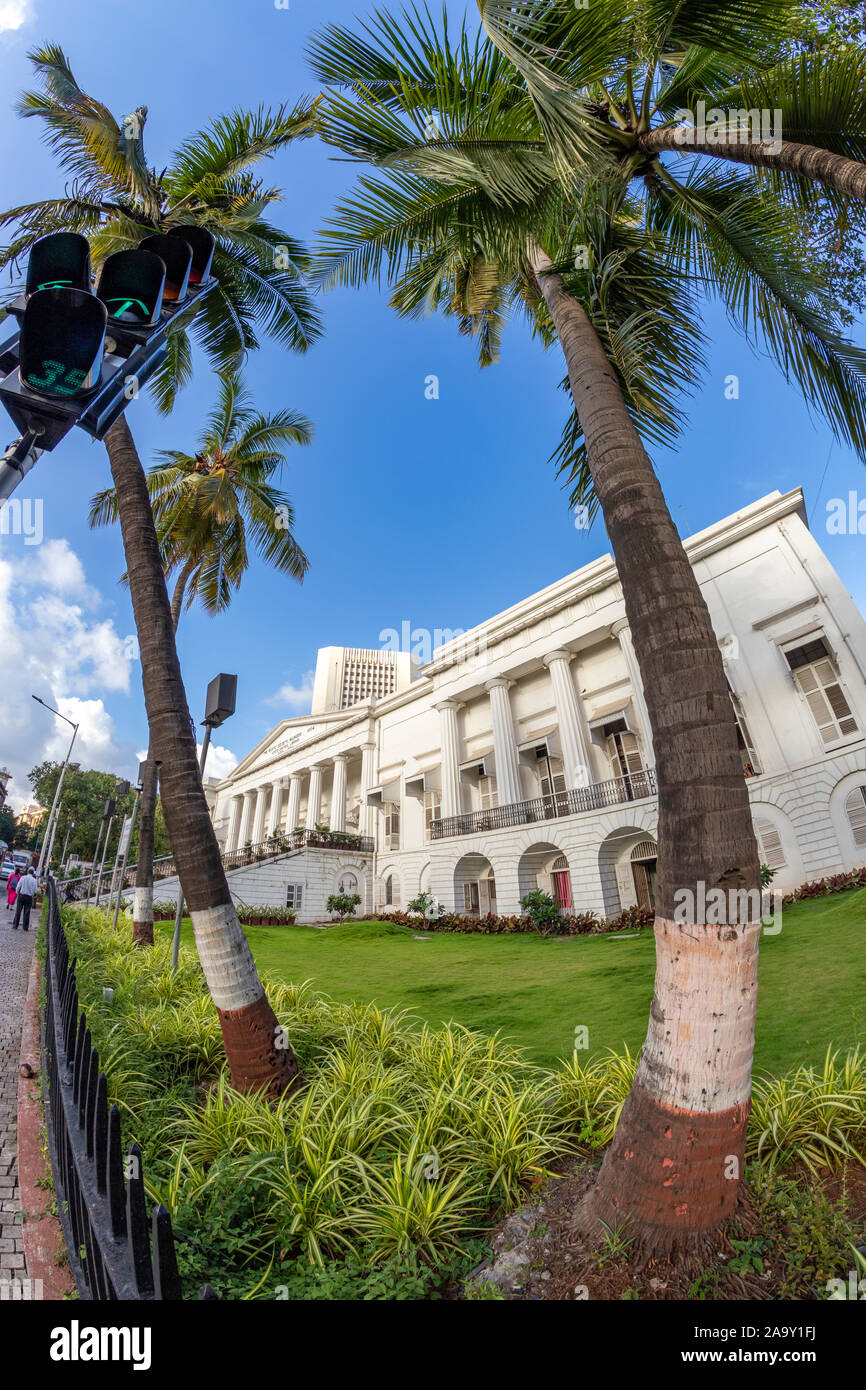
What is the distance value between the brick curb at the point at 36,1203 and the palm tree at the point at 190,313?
4.07ft

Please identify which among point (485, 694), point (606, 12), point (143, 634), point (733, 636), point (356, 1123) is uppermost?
point (485, 694)

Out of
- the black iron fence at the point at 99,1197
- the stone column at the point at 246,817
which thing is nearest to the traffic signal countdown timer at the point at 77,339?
the black iron fence at the point at 99,1197

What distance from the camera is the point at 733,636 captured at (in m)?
→ 19.9

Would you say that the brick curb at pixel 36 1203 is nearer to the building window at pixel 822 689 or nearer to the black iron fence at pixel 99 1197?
the black iron fence at pixel 99 1197

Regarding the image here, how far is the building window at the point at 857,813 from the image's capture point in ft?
52.3

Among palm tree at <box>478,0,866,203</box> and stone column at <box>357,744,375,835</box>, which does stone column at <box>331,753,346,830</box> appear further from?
palm tree at <box>478,0,866,203</box>

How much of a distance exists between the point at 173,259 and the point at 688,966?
3.52 metres

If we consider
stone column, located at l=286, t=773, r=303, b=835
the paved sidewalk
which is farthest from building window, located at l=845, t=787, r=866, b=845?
stone column, located at l=286, t=773, r=303, b=835

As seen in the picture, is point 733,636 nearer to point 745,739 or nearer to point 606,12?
point 745,739

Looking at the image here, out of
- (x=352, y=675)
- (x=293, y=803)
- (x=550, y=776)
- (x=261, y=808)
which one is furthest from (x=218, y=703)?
(x=352, y=675)

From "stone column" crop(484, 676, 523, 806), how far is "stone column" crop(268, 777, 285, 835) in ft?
74.9

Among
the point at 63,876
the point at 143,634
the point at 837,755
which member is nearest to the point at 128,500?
the point at 143,634

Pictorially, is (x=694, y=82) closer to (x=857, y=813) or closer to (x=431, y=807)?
(x=857, y=813)
